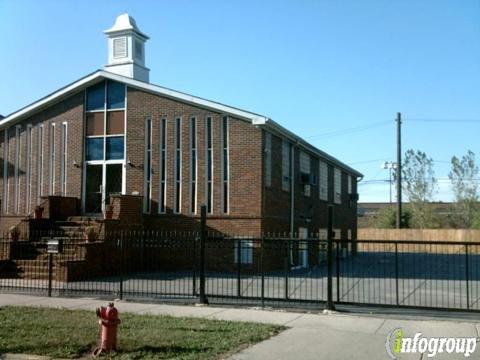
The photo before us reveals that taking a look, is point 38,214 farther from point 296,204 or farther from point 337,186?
point 337,186

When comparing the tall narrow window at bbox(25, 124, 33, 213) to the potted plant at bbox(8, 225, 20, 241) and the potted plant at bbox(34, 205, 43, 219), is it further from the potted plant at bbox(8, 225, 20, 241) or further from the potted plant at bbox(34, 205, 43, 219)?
the potted plant at bbox(8, 225, 20, 241)

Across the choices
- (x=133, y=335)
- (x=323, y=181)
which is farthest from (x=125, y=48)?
(x=133, y=335)

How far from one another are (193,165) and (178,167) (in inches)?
24.4

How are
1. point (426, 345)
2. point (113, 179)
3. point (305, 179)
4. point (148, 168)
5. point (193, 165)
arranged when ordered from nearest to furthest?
point (426, 345) < point (193, 165) < point (148, 168) < point (113, 179) < point (305, 179)

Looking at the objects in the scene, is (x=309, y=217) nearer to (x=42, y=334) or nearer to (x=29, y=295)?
(x=29, y=295)

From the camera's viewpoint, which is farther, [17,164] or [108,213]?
[17,164]

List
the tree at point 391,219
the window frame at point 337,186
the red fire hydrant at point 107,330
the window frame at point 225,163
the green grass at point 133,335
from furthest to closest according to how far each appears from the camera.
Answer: the tree at point 391,219 < the window frame at point 337,186 < the window frame at point 225,163 < the green grass at point 133,335 < the red fire hydrant at point 107,330

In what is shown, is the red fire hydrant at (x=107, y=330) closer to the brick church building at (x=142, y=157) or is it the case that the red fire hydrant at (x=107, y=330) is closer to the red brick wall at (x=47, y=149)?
the brick church building at (x=142, y=157)

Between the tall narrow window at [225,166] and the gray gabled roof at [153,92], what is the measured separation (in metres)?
0.62

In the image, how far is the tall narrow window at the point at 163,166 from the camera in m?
22.7

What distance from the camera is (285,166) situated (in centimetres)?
2467

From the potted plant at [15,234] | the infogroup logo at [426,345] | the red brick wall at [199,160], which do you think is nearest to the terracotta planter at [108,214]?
the red brick wall at [199,160]

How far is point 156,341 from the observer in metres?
9.06

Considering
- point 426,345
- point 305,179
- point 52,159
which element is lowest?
point 426,345
